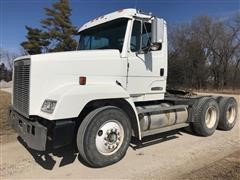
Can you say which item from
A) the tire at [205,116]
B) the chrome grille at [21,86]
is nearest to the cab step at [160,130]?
the tire at [205,116]

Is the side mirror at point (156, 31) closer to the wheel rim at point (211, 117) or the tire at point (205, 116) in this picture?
the tire at point (205, 116)

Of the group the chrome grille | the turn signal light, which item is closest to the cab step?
the turn signal light

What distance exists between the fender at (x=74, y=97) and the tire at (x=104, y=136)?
27cm

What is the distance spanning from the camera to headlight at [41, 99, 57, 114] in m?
3.76

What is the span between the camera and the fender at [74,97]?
371cm

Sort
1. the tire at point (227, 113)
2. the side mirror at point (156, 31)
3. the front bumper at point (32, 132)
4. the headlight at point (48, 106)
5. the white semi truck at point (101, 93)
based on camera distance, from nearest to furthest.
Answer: the front bumper at point (32, 132) < the headlight at point (48, 106) < the white semi truck at point (101, 93) < the side mirror at point (156, 31) < the tire at point (227, 113)

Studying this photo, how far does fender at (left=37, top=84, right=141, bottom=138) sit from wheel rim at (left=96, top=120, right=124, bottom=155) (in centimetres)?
51

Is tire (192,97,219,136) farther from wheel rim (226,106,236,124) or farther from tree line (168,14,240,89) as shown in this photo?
tree line (168,14,240,89)

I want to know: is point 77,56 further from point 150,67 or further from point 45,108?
point 150,67

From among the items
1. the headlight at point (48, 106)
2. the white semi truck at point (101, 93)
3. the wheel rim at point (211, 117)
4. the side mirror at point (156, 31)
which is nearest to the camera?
the headlight at point (48, 106)

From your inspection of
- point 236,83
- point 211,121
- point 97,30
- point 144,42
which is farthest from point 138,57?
point 236,83

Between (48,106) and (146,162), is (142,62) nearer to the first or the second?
(146,162)

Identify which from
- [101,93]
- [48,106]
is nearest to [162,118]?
[101,93]

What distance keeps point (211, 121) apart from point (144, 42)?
3.11 meters
